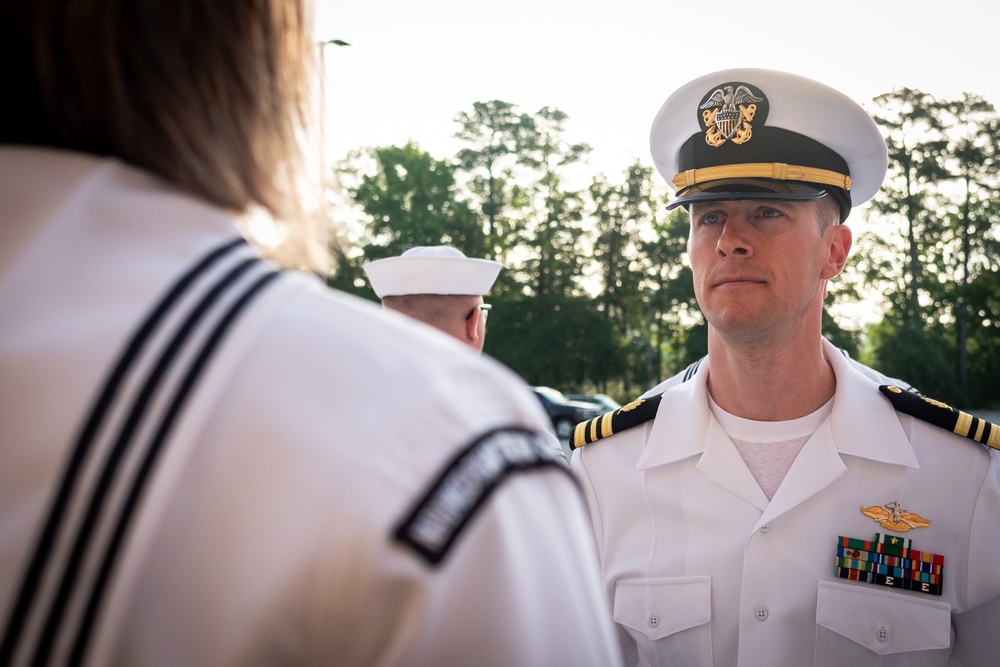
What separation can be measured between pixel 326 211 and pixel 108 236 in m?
0.32

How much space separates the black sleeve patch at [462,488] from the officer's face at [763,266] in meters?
1.97

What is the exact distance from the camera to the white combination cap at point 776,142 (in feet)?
8.60

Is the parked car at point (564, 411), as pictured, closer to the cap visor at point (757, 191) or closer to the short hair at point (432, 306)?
the short hair at point (432, 306)

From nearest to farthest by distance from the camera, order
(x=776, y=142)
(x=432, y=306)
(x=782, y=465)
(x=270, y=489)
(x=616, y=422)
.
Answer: (x=270, y=489), (x=782, y=465), (x=776, y=142), (x=616, y=422), (x=432, y=306)

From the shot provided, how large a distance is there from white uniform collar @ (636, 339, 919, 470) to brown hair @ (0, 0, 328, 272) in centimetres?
215

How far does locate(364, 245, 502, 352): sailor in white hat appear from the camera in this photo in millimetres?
4625

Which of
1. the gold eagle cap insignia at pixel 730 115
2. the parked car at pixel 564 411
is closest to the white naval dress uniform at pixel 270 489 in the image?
the gold eagle cap insignia at pixel 730 115

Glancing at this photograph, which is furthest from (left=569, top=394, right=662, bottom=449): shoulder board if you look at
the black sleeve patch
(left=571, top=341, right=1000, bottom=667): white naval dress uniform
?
the black sleeve patch

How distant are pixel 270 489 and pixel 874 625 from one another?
2215 mm

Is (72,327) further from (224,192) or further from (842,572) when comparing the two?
(842,572)

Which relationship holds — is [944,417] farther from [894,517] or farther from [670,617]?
[670,617]

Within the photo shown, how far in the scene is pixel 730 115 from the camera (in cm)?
274

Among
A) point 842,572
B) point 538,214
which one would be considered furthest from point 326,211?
point 538,214

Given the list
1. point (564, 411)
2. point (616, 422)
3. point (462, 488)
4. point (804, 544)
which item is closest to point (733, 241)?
point (616, 422)
